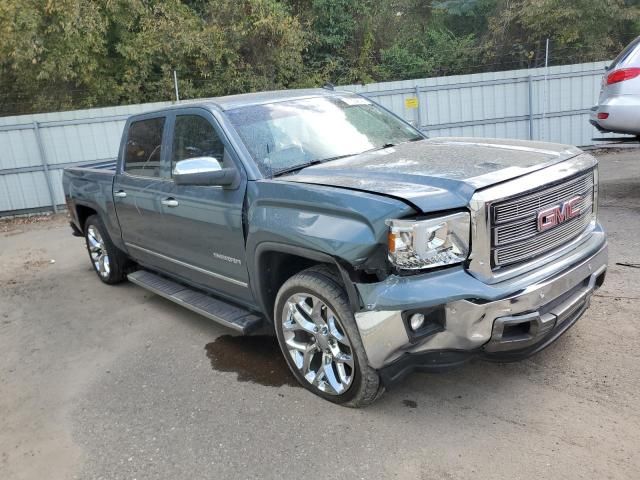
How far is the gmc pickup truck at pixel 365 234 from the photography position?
2.88 metres

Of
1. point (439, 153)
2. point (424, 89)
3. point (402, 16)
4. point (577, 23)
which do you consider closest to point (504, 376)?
point (439, 153)

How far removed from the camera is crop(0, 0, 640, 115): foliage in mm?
13445

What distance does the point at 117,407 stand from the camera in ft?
12.4

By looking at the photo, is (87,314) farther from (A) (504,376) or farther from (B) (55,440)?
(A) (504,376)

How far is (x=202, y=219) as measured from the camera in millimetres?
4234

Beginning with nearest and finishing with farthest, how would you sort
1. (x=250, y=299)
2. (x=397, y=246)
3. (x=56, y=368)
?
(x=397, y=246) → (x=250, y=299) → (x=56, y=368)

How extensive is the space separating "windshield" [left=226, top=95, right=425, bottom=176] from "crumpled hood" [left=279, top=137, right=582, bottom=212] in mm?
192

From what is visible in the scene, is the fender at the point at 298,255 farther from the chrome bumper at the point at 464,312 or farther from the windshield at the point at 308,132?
the windshield at the point at 308,132

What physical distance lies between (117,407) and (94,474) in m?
0.72

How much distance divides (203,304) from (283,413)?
1373 mm

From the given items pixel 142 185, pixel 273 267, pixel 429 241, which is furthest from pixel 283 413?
pixel 142 185

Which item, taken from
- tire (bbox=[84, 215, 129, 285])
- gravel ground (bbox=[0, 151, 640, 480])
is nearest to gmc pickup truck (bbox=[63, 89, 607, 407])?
gravel ground (bbox=[0, 151, 640, 480])

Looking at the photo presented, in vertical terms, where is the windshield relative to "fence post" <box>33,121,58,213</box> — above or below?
above

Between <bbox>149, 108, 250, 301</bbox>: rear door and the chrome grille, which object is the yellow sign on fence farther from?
the chrome grille
